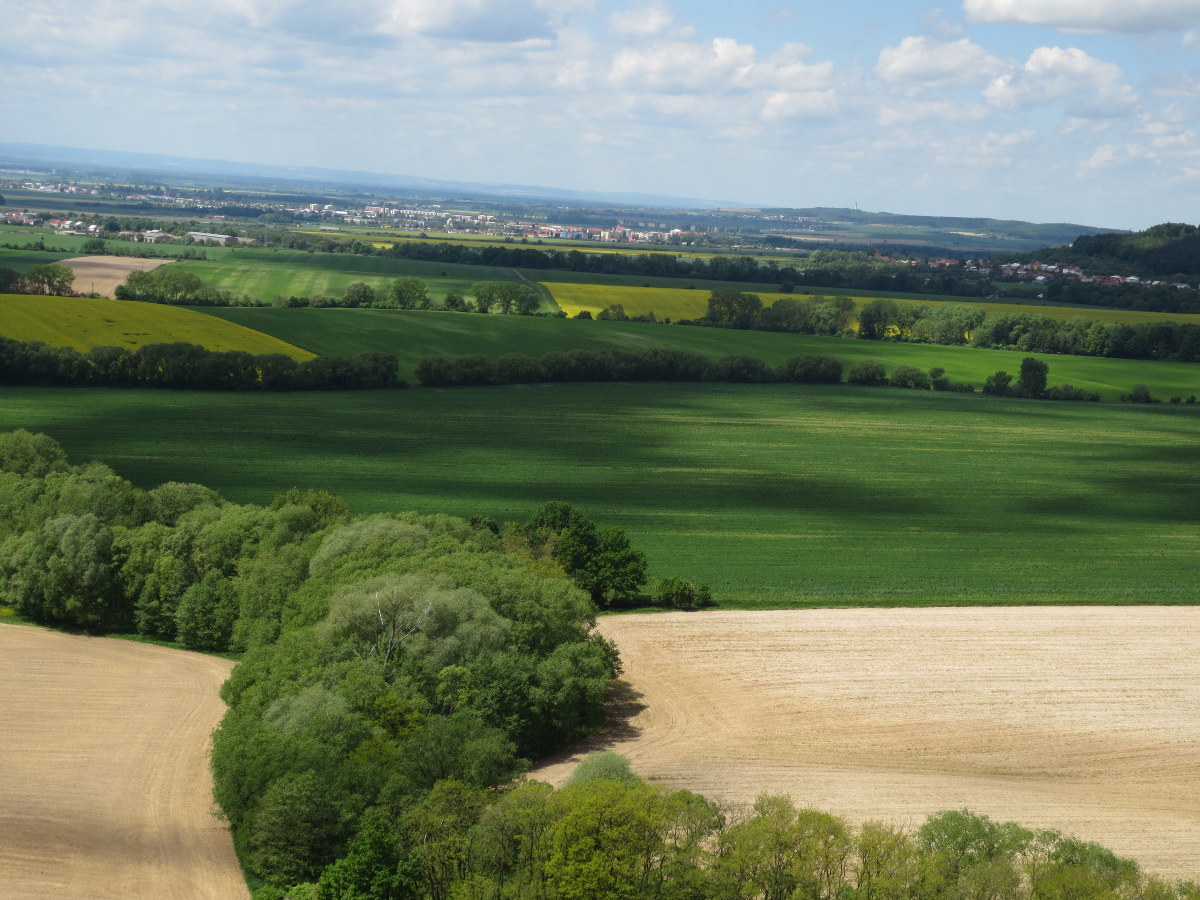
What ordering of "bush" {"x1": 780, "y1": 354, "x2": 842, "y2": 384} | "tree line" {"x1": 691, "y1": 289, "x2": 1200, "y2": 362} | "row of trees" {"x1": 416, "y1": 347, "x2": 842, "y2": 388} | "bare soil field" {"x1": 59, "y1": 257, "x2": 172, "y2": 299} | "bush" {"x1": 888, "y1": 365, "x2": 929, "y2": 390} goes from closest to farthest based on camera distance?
"row of trees" {"x1": 416, "y1": 347, "x2": 842, "y2": 388}
"bush" {"x1": 780, "y1": 354, "x2": 842, "y2": 384}
"bush" {"x1": 888, "y1": 365, "x2": 929, "y2": 390}
"bare soil field" {"x1": 59, "y1": 257, "x2": 172, "y2": 299}
"tree line" {"x1": 691, "y1": 289, "x2": 1200, "y2": 362}

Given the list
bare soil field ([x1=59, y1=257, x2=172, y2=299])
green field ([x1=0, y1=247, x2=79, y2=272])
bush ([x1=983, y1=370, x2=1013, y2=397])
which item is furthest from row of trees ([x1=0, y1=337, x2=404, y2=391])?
bush ([x1=983, y1=370, x2=1013, y2=397])

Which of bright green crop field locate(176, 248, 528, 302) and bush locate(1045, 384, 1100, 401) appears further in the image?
bright green crop field locate(176, 248, 528, 302)

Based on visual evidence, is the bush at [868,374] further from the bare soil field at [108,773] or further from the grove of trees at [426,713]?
the bare soil field at [108,773]

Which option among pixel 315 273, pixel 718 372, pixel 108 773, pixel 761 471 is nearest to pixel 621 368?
pixel 718 372

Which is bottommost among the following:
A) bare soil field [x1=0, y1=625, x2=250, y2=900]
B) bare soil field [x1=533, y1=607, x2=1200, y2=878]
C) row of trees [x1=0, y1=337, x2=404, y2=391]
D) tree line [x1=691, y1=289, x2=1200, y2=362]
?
bare soil field [x1=0, y1=625, x2=250, y2=900]

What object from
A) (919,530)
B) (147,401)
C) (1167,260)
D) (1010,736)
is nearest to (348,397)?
(147,401)

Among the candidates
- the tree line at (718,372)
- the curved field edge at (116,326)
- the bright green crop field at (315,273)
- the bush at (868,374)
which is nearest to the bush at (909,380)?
the tree line at (718,372)

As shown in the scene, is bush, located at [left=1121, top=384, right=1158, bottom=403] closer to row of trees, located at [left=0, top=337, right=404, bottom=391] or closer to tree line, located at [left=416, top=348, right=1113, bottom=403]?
tree line, located at [left=416, top=348, right=1113, bottom=403]

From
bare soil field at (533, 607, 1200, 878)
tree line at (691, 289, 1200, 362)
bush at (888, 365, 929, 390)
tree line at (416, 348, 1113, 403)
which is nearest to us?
bare soil field at (533, 607, 1200, 878)
